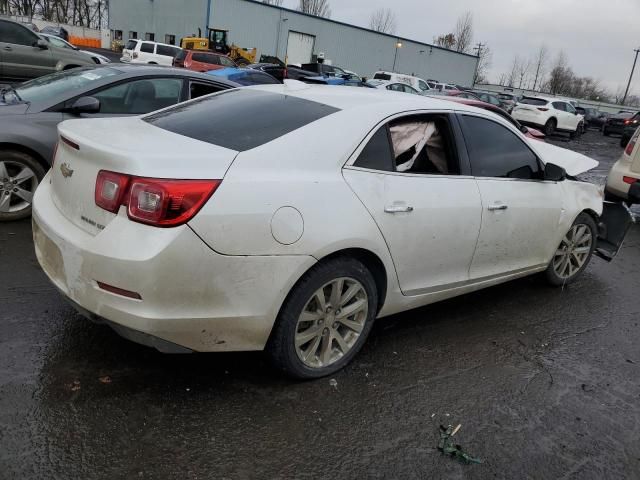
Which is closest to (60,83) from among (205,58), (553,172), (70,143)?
(70,143)

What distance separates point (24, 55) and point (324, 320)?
12772mm

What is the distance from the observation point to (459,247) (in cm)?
346

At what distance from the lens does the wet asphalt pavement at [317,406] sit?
235cm

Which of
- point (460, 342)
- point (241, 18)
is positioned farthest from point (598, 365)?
point (241, 18)

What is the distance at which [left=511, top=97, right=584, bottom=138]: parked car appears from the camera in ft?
77.8

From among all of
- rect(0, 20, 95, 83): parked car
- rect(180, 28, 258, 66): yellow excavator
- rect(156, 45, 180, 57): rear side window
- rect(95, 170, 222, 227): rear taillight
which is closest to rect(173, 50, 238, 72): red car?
rect(156, 45, 180, 57): rear side window

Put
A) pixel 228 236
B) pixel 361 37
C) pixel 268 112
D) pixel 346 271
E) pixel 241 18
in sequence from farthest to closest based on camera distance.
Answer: pixel 361 37 → pixel 241 18 → pixel 268 112 → pixel 346 271 → pixel 228 236

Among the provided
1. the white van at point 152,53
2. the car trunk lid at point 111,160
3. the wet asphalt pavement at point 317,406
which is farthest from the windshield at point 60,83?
the white van at point 152,53

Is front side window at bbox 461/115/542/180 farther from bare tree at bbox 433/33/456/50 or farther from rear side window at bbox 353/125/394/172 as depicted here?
bare tree at bbox 433/33/456/50

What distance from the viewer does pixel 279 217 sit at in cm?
253

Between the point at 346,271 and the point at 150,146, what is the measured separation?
45.6 inches

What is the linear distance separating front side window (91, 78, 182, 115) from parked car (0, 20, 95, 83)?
833 centimetres

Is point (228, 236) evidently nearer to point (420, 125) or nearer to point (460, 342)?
point (420, 125)

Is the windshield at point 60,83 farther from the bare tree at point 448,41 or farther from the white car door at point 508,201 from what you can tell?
the bare tree at point 448,41
